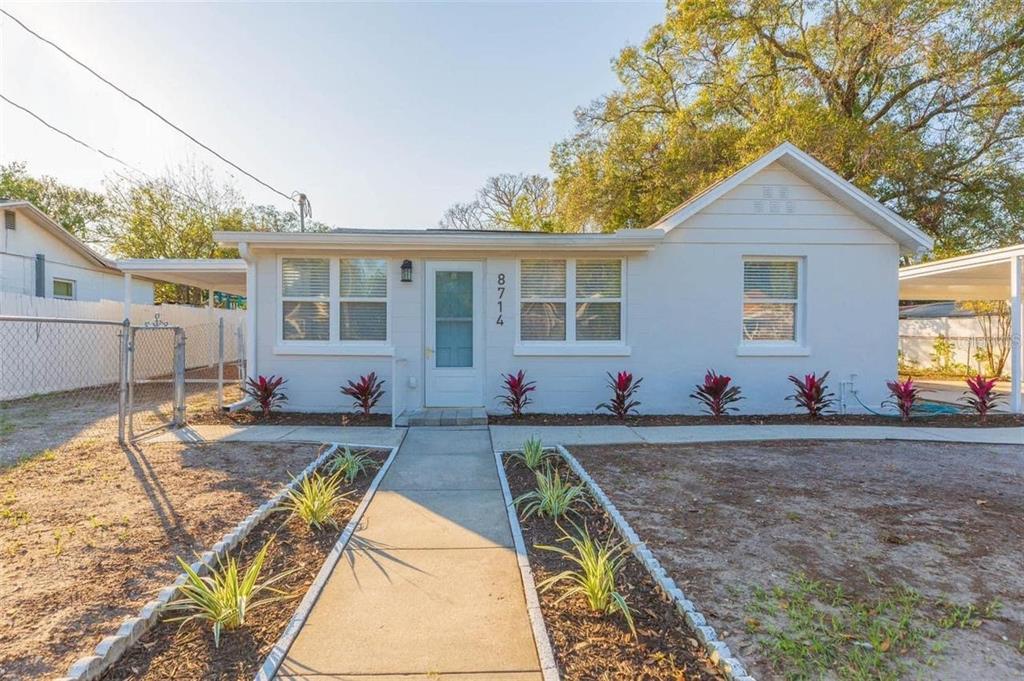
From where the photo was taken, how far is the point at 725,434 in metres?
6.55

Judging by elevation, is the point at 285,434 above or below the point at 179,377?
below

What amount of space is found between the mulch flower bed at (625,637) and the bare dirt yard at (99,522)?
82.9 inches

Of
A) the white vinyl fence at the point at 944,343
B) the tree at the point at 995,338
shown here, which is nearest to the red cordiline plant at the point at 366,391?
the tree at the point at 995,338

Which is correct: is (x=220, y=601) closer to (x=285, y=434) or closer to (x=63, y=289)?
(x=285, y=434)

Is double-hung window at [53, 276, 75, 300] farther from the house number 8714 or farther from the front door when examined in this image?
the house number 8714

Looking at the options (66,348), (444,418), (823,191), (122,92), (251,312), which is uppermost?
(122,92)

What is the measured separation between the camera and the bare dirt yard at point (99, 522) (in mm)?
2361

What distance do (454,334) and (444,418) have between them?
4.88 ft

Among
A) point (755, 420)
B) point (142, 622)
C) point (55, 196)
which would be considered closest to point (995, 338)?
point (755, 420)

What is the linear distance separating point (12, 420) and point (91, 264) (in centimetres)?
1140

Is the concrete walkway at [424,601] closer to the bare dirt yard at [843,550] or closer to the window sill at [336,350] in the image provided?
the bare dirt yard at [843,550]

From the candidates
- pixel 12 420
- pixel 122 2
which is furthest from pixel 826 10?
pixel 12 420

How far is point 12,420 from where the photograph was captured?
7.23m

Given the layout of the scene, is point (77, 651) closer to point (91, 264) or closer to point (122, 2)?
point (122, 2)
